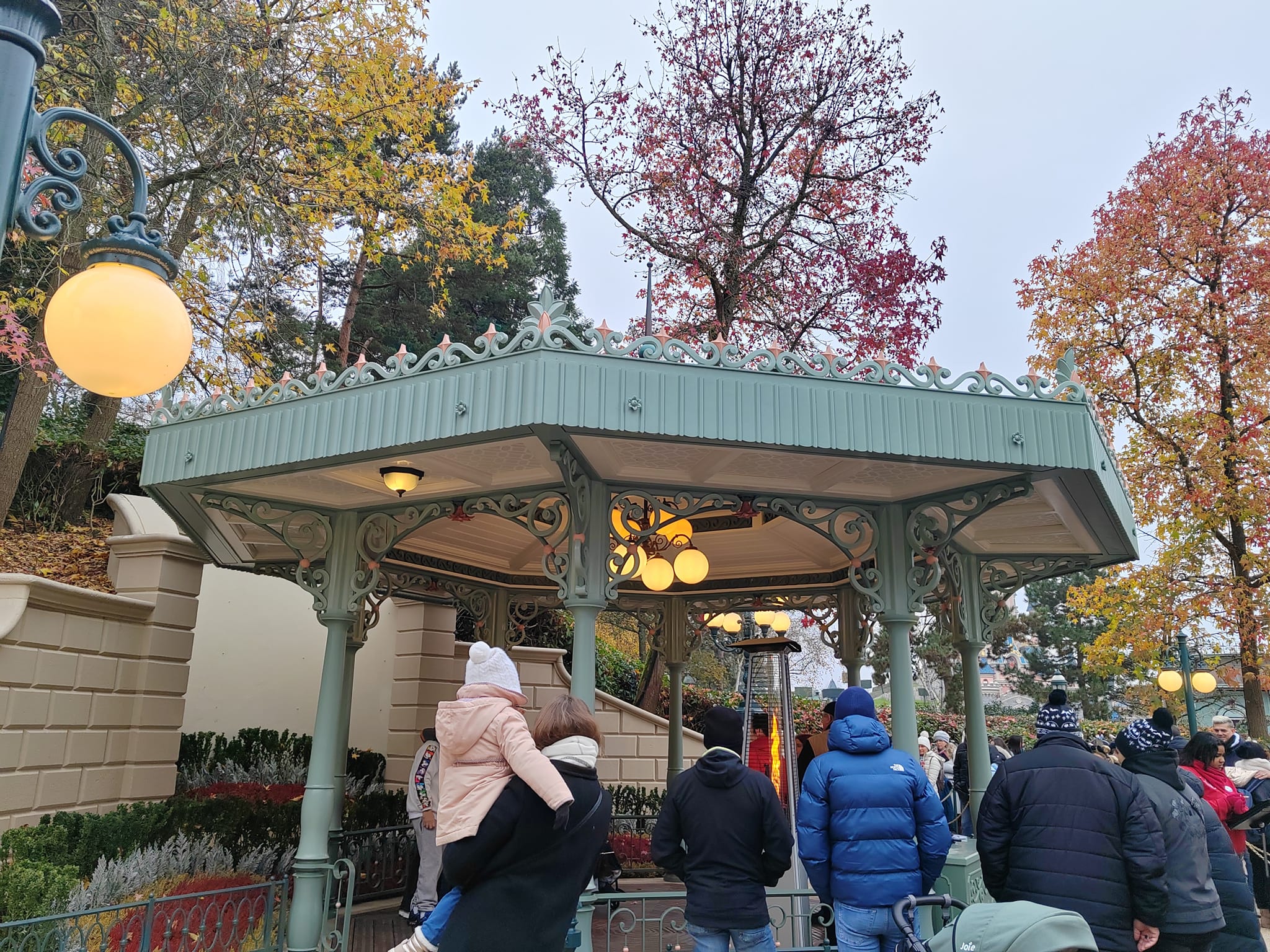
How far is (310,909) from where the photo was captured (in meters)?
6.80

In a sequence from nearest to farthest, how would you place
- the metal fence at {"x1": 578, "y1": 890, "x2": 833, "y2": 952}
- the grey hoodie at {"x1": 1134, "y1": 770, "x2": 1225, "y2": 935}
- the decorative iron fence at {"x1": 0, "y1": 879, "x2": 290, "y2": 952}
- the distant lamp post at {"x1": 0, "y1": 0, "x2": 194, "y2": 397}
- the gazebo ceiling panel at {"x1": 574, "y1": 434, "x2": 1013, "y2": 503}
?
the distant lamp post at {"x1": 0, "y1": 0, "x2": 194, "y2": 397}, the grey hoodie at {"x1": 1134, "y1": 770, "x2": 1225, "y2": 935}, the decorative iron fence at {"x1": 0, "y1": 879, "x2": 290, "y2": 952}, the metal fence at {"x1": 578, "y1": 890, "x2": 833, "y2": 952}, the gazebo ceiling panel at {"x1": 574, "y1": 434, "x2": 1013, "y2": 503}

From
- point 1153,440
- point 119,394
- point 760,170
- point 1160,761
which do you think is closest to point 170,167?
point 760,170

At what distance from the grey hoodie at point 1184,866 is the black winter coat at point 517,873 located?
2.79 m

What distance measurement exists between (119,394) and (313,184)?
12.4 meters

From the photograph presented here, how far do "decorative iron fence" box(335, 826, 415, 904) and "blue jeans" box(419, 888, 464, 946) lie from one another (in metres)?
6.19

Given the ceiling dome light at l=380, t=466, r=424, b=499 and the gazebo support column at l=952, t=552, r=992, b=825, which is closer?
the ceiling dome light at l=380, t=466, r=424, b=499

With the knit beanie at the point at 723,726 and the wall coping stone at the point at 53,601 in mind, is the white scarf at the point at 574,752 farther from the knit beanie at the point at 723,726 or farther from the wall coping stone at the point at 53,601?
the wall coping stone at the point at 53,601

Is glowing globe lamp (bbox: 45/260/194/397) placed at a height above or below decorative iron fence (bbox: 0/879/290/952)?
above

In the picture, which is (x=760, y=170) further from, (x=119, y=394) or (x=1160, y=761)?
(x=119, y=394)

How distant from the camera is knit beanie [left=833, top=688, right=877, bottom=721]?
461 cm

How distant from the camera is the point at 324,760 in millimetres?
7324

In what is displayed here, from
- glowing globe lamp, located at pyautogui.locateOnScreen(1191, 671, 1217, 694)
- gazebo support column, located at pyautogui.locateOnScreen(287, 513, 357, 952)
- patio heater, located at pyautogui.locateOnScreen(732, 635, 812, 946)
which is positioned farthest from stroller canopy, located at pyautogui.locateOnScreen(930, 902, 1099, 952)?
glowing globe lamp, located at pyautogui.locateOnScreen(1191, 671, 1217, 694)

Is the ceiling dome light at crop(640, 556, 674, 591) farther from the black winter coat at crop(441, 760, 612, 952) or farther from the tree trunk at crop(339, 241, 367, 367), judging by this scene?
the tree trunk at crop(339, 241, 367, 367)

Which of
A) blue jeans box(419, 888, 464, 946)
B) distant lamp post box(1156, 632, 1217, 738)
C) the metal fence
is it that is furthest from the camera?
distant lamp post box(1156, 632, 1217, 738)
